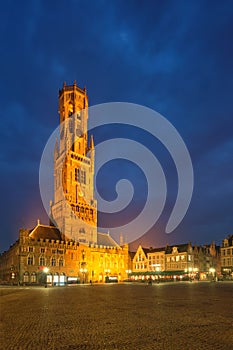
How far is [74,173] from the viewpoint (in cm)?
10775

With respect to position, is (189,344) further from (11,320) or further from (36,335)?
(11,320)

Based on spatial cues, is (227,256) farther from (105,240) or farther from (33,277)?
(33,277)

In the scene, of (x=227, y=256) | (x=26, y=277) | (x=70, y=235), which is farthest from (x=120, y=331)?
(x=227, y=256)

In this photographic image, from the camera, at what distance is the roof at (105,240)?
352 ft

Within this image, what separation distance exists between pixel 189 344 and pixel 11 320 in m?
9.04

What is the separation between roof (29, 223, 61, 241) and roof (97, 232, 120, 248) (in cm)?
Result: 1735

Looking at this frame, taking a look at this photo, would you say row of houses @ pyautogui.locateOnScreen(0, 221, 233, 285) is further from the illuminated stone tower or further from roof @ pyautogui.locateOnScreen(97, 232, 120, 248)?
the illuminated stone tower

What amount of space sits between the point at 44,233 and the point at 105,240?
2743cm

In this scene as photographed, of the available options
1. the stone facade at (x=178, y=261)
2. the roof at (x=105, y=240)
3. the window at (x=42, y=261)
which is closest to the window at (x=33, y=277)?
the window at (x=42, y=261)

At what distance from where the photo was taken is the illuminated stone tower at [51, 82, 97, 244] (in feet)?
327

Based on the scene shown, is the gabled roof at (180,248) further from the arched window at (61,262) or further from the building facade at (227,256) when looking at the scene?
the arched window at (61,262)

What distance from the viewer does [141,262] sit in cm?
11456

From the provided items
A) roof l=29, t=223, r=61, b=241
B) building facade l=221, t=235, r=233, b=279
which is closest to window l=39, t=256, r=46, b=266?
roof l=29, t=223, r=61, b=241

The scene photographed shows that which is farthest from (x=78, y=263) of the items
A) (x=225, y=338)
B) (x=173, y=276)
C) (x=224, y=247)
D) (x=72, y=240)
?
(x=225, y=338)
